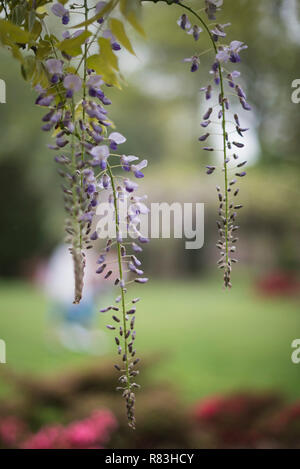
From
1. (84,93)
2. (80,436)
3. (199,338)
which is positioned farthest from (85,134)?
(199,338)

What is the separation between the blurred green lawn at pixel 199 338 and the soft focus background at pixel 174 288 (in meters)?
0.03

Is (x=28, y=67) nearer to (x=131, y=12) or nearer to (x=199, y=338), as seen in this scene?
(x=131, y=12)

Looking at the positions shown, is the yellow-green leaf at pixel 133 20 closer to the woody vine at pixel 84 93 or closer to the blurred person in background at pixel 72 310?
the woody vine at pixel 84 93

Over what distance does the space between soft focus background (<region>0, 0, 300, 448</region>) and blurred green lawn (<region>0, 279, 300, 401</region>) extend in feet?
0.09

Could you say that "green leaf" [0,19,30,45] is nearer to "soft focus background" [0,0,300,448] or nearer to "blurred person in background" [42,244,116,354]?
"soft focus background" [0,0,300,448]

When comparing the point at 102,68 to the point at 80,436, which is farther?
the point at 80,436

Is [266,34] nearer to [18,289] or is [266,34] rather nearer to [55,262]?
[55,262]

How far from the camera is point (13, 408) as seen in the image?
2.67m

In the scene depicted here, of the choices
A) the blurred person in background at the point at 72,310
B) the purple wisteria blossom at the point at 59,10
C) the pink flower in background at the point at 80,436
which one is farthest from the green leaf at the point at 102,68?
the blurred person in background at the point at 72,310

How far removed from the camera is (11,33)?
2.16 feet

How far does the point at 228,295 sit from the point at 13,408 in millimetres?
6025

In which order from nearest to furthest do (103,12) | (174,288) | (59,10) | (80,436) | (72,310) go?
(103,12), (59,10), (80,436), (72,310), (174,288)

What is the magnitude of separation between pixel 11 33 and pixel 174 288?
9.09 meters
